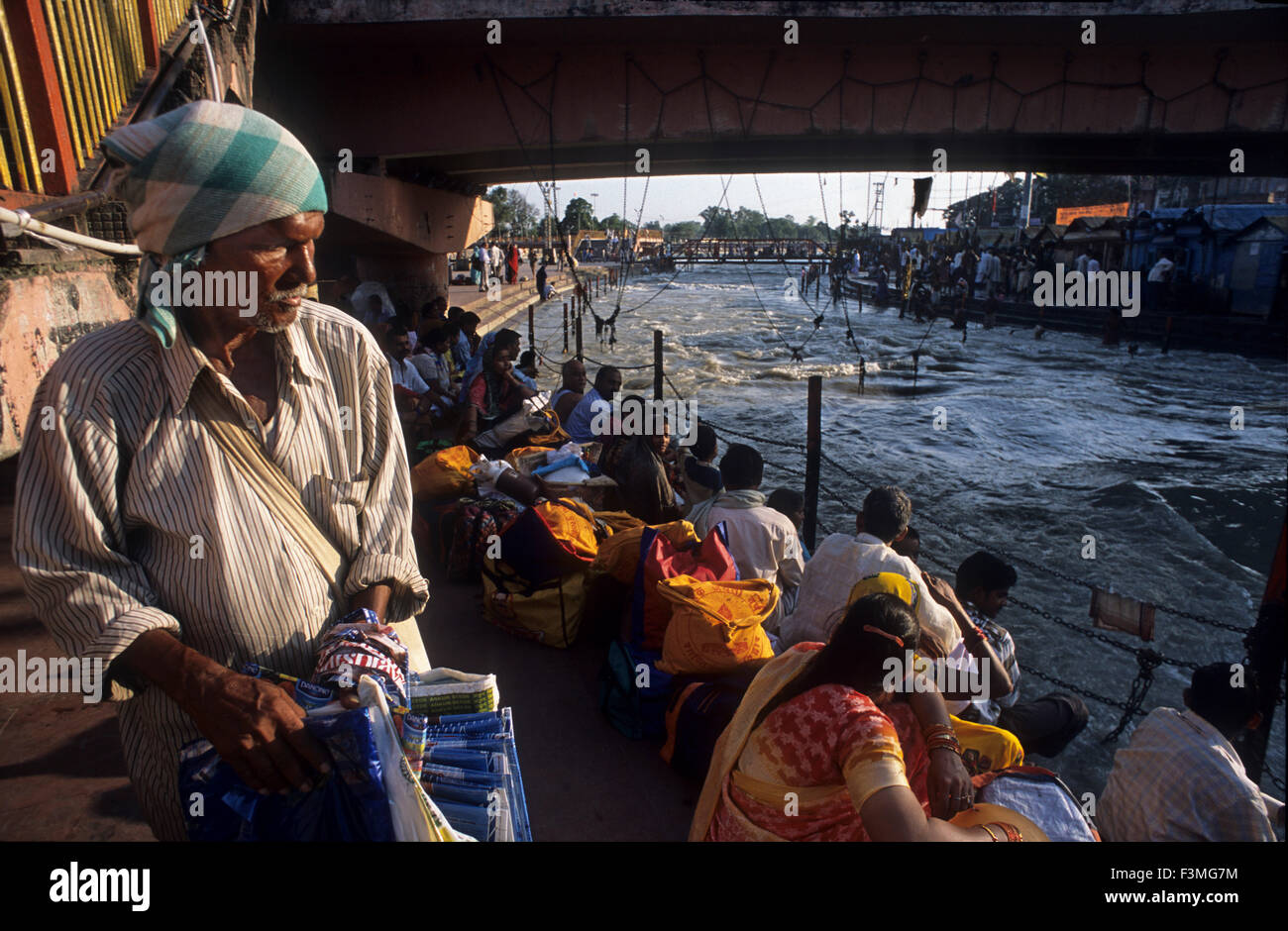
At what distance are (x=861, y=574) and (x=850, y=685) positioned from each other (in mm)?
1482

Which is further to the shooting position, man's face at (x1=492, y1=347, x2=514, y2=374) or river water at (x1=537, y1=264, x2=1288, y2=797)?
river water at (x1=537, y1=264, x2=1288, y2=797)

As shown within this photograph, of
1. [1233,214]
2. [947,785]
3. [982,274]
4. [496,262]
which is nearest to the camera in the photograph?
[947,785]

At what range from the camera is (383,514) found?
5.37 feet

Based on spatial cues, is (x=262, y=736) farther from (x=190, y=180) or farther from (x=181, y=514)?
(x=190, y=180)

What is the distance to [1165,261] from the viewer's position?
2388 centimetres

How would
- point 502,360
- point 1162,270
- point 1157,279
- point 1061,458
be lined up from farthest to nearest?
point 1157,279
point 1162,270
point 1061,458
point 502,360

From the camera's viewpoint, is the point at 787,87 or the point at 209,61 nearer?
the point at 209,61

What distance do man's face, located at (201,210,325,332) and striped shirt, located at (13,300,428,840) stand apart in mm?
65

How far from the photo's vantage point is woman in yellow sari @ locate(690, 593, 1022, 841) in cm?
200

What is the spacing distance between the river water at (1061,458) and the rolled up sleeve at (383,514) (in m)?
5.14

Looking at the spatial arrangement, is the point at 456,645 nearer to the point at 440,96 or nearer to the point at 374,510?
the point at 374,510

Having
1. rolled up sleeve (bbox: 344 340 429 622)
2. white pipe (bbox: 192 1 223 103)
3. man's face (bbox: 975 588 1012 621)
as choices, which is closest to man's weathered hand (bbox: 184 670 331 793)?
rolled up sleeve (bbox: 344 340 429 622)

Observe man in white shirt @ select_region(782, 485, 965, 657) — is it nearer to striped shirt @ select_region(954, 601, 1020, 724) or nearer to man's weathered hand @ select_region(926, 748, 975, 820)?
striped shirt @ select_region(954, 601, 1020, 724)

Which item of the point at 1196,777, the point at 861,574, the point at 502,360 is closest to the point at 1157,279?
the point at 502,360
